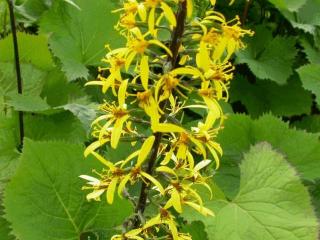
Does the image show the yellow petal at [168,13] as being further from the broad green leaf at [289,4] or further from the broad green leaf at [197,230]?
the broad green leaf at [289,4]

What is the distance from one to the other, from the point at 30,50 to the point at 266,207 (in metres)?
1.06

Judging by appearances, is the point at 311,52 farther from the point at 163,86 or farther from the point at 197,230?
the point at 163,86

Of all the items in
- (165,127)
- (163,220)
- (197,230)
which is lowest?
(197,230)

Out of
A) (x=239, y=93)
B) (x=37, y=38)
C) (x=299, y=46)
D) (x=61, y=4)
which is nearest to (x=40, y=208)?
(x=37, y=38)

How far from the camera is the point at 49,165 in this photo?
1546mm

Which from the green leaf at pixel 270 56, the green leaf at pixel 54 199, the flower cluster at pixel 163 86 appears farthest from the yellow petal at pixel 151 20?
the green leaf at pixel 270 56

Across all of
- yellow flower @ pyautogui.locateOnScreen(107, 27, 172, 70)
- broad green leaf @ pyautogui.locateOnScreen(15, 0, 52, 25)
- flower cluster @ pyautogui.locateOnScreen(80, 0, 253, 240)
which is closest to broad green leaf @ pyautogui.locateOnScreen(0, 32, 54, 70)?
broad green leaf @ pyautogui.locateOnScreen(15, 0, 52, 25)

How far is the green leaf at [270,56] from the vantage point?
8.57ft

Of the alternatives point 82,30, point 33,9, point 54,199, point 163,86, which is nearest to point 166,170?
point 163,86

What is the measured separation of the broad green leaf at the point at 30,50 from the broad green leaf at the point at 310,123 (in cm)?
116

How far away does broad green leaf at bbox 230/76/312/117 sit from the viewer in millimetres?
2684

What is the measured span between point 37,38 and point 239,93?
99cm

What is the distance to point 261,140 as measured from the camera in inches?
80.0

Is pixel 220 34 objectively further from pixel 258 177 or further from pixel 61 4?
pixel 61 4
